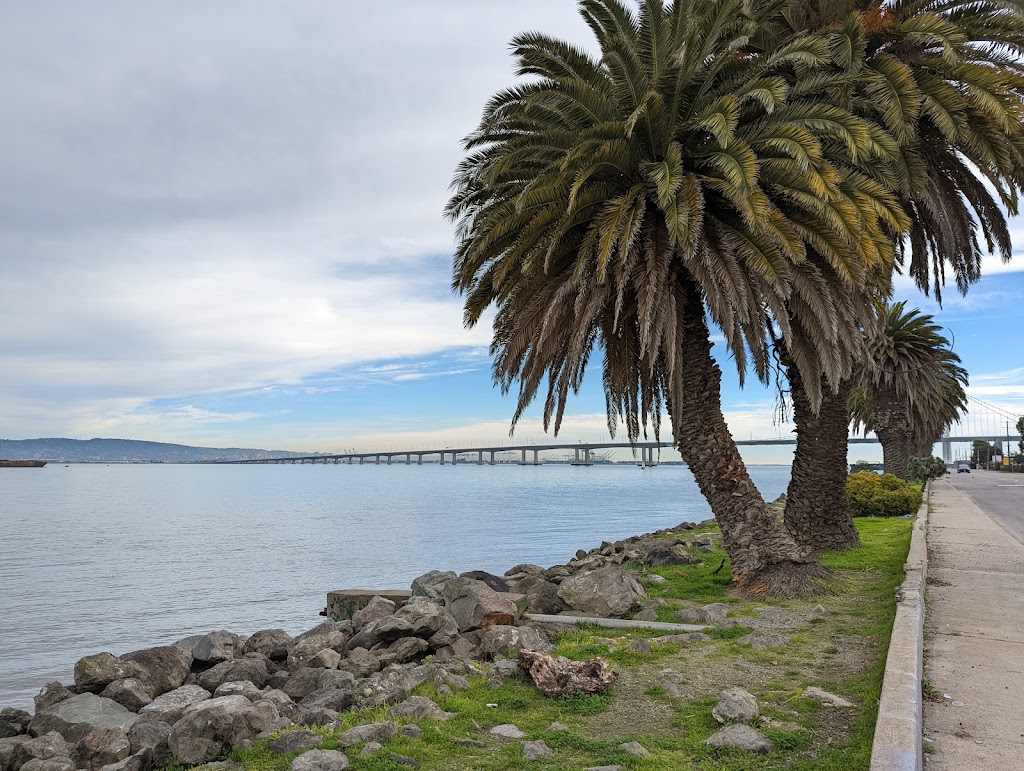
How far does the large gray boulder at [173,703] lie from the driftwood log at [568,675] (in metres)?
4.36

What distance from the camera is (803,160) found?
11.3 m

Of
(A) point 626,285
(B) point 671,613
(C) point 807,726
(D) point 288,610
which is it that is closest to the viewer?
(C) point 807,726

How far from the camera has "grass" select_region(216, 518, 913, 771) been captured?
6000 mm

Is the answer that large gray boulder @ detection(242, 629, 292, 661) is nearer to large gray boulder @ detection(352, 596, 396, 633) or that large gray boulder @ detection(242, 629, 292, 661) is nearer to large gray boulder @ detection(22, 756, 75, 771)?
large gray boulder @ detection(352, 596, 396, 633)

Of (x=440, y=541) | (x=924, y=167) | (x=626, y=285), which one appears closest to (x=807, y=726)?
(x=626, y=285)

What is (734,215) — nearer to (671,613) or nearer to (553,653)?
(671,613)

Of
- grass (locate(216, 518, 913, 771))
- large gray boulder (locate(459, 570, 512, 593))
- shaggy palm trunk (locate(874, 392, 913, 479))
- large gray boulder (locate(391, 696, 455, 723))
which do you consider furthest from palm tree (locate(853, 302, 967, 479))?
large gray boulder (locate(391, 696, 455, 723))

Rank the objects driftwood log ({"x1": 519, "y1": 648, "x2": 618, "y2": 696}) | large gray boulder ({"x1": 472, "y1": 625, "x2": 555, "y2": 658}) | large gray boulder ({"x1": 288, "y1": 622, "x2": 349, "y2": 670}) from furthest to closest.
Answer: large gray boulder ({"x1": 288, "y1": 622, "x2": 349, "y2": 670})
large gray boulder ({"x1": 472, "y1": 625, "x2": 555, "y2": 658})
driftwood log ({"x1": 519, "y1": 648, "x2": 618, "y2": 696})

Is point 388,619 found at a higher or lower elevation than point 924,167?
lower

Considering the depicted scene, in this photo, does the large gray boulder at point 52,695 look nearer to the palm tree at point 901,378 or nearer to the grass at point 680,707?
the grass at point 680,707

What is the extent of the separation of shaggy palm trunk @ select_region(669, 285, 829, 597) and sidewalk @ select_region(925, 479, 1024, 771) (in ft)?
7.04

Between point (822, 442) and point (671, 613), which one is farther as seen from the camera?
point (822, 442)

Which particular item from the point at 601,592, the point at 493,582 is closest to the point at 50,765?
the point at 601,592

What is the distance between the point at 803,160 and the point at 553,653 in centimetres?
767
